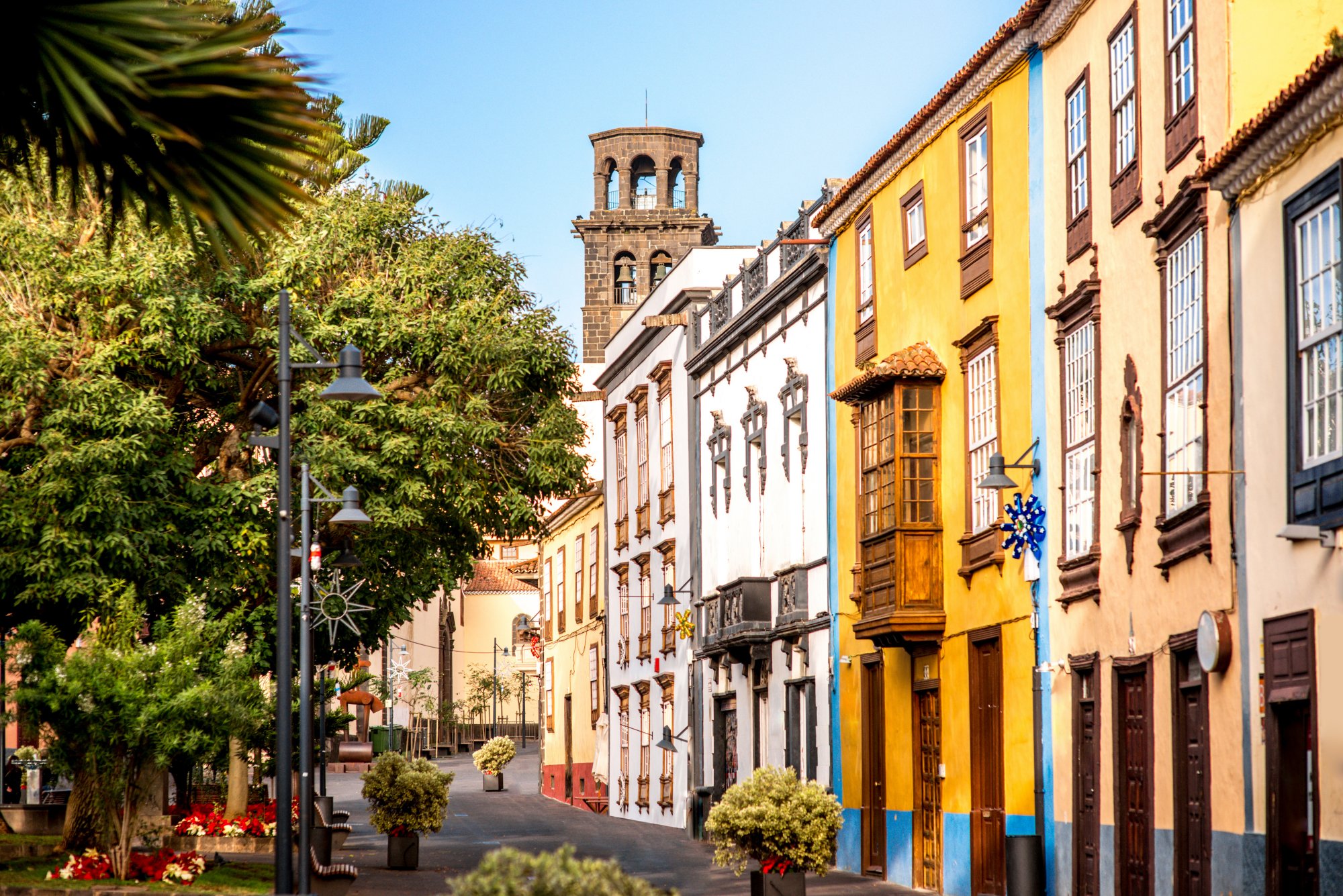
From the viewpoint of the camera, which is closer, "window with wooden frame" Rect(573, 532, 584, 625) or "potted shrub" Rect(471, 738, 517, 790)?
"window with wooden frame" Rect(573, 532, 584, 625)

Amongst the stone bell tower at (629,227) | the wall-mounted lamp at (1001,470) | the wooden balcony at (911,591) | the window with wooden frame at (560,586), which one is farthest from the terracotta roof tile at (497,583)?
the wall-mounted lamp at (1001,470)

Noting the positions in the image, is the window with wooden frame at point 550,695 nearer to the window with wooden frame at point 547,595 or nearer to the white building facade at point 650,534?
the window with wooden frame at point 547,595

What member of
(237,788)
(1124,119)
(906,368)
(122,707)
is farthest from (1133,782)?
(237,788)

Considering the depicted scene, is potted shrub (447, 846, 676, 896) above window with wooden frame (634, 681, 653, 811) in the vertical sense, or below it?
above

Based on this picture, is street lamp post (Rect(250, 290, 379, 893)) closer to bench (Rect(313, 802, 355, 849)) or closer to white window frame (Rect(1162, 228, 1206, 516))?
white window frame (Rect(1162, 228, 1206, 516))

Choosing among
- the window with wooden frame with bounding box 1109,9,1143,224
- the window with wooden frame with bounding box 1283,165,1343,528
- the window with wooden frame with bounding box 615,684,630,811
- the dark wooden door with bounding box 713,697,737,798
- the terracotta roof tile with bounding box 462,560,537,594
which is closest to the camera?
the window with wooden frame with bounding box 1283,165,1343,528

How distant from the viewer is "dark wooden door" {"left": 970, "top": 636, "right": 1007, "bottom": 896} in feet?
66.9

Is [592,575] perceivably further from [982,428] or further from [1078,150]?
[1078,150]

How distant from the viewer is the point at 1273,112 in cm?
1272

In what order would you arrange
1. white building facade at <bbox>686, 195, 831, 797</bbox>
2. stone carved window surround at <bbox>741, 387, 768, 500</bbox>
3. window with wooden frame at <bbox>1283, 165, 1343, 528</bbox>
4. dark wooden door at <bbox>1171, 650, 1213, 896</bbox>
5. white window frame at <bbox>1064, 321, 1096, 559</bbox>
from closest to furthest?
window with wooden frame at <bbox>1283, 165, 1343, 528</bbox> < dark wooden door at <bbox>1171, 650, 1213, 896</bbox> < white window frame at <bbox>1064, 321, 1096, 559</bbox> < white building facade at <bbox>686, 195, 831, 797</bbox> < stone carved window surround at <bbox>741, 387, 768, 500</bbox>

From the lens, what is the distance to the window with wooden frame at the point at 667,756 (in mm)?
38500

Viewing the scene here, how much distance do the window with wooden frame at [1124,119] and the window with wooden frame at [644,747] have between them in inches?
980

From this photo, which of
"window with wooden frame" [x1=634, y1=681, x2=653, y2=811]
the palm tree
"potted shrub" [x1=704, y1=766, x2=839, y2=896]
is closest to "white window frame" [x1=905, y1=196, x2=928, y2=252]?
"potted shrub" [x1=704, y1=766, x2=839, y2=896]

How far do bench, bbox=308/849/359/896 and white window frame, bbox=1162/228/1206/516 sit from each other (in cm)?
971
